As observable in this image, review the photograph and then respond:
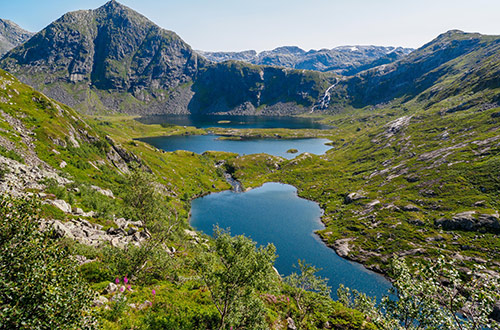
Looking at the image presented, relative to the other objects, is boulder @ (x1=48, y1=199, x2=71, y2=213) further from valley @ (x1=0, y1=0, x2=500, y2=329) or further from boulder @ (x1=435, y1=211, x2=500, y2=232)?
boulder @ (x1=435, y1=211, x2=500, y2=232)

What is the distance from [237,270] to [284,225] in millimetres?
99970

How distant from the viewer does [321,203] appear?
150 m

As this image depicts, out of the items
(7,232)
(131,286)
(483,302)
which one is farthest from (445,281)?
(7,232)

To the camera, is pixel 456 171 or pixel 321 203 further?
pixel 321 203

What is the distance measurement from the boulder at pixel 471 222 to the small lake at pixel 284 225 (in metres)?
42.3

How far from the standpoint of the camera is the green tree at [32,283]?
33.4 ft

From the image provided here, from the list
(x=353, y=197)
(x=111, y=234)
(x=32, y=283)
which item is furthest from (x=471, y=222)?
(x=32, y=283)

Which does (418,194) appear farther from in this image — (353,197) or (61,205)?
(61,205)

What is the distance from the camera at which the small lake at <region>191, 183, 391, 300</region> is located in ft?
279

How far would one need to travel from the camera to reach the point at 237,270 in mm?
22031

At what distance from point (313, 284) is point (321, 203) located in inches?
4366

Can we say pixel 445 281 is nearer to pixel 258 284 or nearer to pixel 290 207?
pixel 290 207

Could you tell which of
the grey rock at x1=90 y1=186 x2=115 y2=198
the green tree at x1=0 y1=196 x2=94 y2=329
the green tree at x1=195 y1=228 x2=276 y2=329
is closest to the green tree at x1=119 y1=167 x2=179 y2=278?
the green tree at x1=195 y1=228 x2=276 y2=329

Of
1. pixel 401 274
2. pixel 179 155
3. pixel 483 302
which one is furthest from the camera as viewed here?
pixel 179 155
